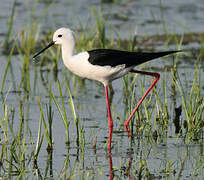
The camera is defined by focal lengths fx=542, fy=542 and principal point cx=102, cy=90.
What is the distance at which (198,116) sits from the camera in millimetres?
5621

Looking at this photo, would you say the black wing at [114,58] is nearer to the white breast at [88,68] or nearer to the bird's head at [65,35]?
the white breast at [88,68]

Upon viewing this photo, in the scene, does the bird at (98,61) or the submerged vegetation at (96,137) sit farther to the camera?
the bird at (98,61)

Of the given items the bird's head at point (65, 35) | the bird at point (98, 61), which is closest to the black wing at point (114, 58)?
the bird at point (98, 61)

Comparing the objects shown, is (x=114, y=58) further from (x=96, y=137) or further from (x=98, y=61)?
(x=96, y=137)

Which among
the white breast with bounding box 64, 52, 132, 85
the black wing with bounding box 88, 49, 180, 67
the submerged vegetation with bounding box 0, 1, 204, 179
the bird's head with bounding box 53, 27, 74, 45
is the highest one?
the bird's head with bounding box 53, 27, 74, 45

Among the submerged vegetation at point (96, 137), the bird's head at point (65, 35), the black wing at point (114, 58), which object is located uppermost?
the bird's head at point (65, 35)

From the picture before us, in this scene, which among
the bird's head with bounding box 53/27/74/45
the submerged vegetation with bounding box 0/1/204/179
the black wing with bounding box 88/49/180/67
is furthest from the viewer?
the bird's head with bounding box 53/27/74/45

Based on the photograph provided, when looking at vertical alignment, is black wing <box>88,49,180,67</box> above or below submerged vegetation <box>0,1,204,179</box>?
above

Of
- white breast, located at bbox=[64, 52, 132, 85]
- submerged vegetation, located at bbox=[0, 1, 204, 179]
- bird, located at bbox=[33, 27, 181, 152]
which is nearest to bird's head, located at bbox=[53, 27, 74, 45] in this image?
bird, located at bbox=[33, 27, 181, 152]

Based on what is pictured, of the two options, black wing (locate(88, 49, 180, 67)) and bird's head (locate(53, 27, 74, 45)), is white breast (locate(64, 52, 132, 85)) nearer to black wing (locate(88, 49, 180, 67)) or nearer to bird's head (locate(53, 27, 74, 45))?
black wing (locate(88, 49, 180, 67))

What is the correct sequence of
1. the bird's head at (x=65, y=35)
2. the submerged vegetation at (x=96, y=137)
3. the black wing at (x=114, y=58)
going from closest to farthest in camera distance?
1. the submerged vegetation at (x=96, y=137)
2. the black wing at (x=114, y=58)
3. the bird's head at (x=65, y=35)

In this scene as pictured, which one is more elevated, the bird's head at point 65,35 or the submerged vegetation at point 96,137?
the bird's head at point 65,35

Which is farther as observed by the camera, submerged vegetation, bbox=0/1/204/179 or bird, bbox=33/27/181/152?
bird, bbox=33/27/181/152

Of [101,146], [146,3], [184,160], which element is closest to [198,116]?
[184,160]
